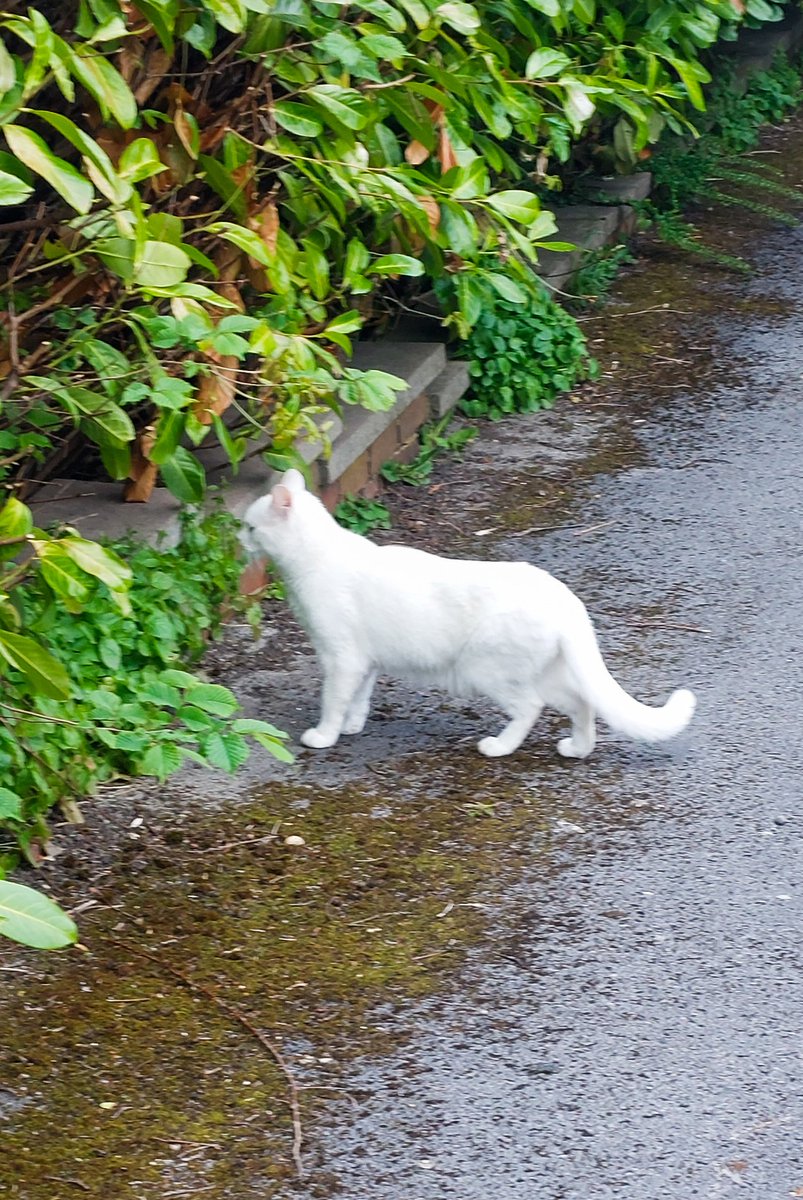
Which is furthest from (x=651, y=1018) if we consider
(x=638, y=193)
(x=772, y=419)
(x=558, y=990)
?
(x=638, y=193)

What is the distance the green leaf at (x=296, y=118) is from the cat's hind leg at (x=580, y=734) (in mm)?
1590

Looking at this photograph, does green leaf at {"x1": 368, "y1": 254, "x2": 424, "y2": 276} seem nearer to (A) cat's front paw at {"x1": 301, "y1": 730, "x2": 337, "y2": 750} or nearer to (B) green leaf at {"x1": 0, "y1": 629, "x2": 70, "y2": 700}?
(A) cat's front paw at {"x1": 301, "y1": 730, "x2": 337, "y2": 750}

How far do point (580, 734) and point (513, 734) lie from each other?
176 millimetres

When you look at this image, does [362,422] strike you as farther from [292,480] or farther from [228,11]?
[228,11]

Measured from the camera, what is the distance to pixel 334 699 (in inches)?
169

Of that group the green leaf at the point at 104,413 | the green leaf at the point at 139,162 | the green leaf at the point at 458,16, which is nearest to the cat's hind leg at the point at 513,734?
the green leaf at the point at 104,413

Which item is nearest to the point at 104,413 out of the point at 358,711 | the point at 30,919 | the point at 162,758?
the point at 162,758

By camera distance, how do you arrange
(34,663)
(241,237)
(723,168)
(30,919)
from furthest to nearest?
(723,168) < (241,237) < (34,663) < (30,919)

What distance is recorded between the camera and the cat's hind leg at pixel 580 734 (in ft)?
13.6

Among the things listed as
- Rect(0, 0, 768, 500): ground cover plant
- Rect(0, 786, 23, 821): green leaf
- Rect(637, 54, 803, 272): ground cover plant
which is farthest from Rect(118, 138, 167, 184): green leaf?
Rect(637, 54, 803, 272): ground cover plant

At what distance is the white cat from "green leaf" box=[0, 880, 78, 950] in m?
2.01

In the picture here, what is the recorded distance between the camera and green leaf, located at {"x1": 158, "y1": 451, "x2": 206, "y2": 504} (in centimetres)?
428

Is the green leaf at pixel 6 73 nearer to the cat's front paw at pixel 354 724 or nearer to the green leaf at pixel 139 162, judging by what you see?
the green leaf at pixel 139 162

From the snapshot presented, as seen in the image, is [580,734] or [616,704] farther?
[580,734]
